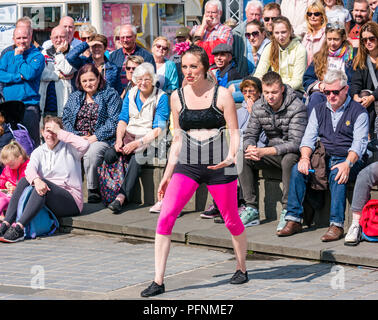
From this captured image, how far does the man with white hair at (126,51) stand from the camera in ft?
37.3

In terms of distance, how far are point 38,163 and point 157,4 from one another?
5.76 meters

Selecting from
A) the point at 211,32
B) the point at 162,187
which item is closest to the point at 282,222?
the point at 162,187

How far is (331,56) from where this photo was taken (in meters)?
9.76

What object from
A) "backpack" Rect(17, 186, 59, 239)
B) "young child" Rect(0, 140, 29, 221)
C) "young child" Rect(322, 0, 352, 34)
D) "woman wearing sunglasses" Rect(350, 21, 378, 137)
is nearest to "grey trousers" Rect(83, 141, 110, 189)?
"young child" Rect(0, 140, 29, 221)

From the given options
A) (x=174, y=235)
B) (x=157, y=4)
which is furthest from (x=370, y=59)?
(x=157, y=4)

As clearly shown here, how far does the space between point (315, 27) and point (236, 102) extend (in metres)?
1.42

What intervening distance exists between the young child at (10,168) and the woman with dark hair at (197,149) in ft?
11.3

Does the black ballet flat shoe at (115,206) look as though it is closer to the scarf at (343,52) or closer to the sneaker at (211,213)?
the sneaker at (211,213)

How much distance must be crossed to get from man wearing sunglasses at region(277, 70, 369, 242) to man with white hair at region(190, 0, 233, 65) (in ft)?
10.2

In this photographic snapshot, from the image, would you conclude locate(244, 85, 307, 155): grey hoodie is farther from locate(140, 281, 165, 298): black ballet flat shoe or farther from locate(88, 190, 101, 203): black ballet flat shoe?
locate(140, 281, 165, 298): black ballet flat shoe

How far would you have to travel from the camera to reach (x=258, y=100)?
356 inches

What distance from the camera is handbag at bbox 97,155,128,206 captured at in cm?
1011

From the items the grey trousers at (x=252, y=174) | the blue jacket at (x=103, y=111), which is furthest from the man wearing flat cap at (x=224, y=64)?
the grey trousers at (x=252, y=174)

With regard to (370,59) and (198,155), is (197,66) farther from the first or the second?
(370,59)
